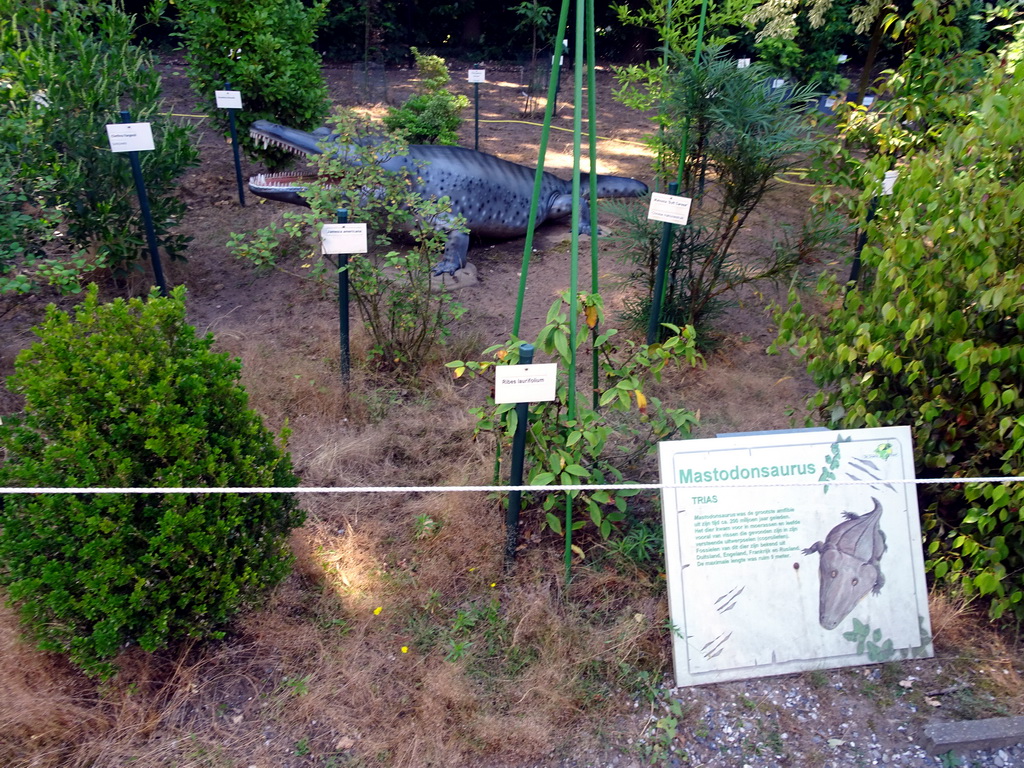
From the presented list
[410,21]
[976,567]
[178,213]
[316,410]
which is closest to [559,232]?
[178,213]

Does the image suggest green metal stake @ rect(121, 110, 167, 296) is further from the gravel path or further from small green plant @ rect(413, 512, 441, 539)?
the gravel path

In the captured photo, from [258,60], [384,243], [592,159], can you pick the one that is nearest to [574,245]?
[592,159]

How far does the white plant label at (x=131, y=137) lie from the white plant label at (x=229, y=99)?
216cm

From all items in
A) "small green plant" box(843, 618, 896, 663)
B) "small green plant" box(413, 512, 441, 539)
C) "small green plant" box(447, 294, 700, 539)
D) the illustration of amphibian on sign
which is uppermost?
"small green plant" box(447, 294, 700, 539)

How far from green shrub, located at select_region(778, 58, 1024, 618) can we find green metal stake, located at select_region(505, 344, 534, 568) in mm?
1121

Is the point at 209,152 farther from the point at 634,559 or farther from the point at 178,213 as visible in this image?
the point at 634,559

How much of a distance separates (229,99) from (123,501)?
16.7 feet

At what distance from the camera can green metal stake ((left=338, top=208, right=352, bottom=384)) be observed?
3.74 meters

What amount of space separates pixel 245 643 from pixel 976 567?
7.85 feet

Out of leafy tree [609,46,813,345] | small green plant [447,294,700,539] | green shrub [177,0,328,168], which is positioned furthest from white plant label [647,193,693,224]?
green shrub [177,0,328,168]

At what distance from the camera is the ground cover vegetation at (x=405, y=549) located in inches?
84.3

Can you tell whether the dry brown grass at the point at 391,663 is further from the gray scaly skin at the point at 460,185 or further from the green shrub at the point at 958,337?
the gray scaly skin at the point at 460,185

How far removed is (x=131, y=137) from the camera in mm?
4277

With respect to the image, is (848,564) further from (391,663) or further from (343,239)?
(343,239)
